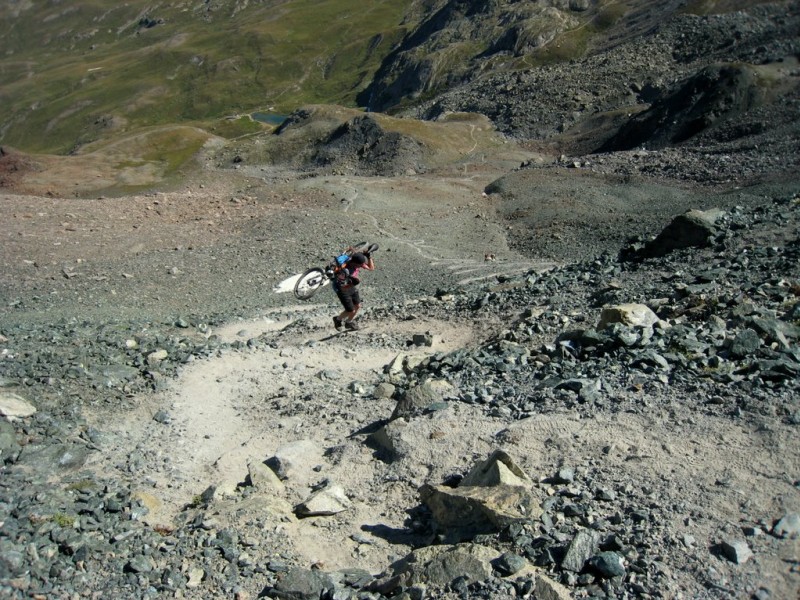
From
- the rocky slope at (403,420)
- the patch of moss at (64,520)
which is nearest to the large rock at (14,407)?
the rocky slope at (403,420)

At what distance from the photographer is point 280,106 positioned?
17725 centimetres

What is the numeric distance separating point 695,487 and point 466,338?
971 cm

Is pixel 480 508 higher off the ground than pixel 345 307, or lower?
higher

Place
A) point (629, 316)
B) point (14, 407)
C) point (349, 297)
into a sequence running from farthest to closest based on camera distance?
1. point (349, 297)
2. point (629, 316)
3. point (14, 407)

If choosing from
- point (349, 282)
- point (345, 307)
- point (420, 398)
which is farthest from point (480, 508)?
point (345, 307)

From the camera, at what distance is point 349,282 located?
61.1ft

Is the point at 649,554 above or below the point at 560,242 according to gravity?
above

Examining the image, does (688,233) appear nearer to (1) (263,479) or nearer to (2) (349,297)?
(2) (349,297)

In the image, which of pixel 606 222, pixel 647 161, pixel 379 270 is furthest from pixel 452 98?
pixel 379 270

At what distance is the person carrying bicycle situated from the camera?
18.2 meters

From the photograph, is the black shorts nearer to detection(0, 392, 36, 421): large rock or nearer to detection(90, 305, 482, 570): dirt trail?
detection(90, 305, 482, 570): dirt trail

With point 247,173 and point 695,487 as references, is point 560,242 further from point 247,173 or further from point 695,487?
point 247,173

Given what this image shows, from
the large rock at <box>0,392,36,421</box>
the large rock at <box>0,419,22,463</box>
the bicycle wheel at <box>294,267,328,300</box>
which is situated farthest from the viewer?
the bicycle wheel at <box>294,267,328,300</box>

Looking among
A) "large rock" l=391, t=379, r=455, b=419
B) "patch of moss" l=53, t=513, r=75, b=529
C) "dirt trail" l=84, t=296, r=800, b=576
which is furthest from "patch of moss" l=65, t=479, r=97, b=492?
"large rock" l=391, t=379, r=455, b=419
